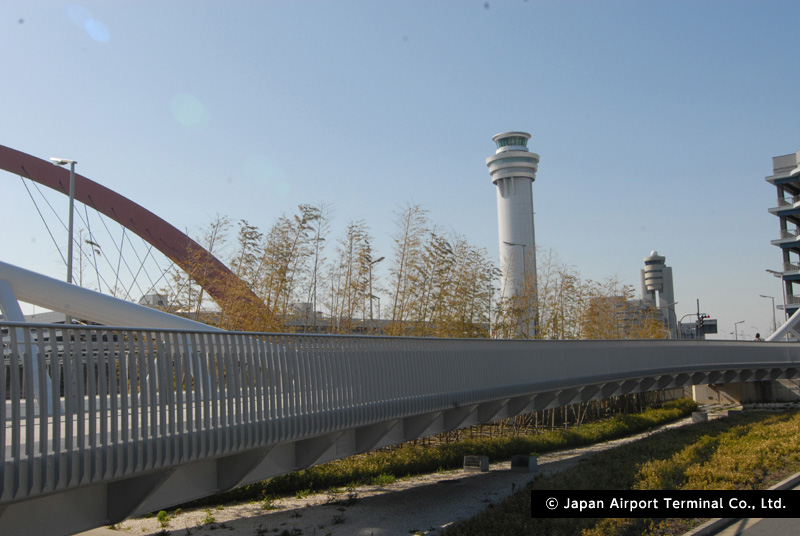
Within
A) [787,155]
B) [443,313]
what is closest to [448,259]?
[443,313]

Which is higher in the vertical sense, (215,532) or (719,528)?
(719,528)

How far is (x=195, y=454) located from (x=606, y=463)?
1084cm

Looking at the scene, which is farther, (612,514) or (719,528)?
(612,514)

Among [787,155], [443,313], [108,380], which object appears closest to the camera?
[108,380]

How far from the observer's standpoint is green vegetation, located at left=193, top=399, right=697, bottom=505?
15602 mm

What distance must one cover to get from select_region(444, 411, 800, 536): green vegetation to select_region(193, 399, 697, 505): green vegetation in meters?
4.61

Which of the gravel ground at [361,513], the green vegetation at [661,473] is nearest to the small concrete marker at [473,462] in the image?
the gravel ground at [361,513]

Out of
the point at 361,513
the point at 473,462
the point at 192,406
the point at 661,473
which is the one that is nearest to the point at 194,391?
the point at 192,406

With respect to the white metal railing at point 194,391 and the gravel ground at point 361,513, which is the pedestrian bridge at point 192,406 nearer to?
the white metal railing at point 194,391

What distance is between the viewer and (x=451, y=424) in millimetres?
13477

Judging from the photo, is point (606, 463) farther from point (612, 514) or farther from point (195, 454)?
point (195, 454)

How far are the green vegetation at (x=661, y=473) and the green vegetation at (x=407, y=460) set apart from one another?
461cm

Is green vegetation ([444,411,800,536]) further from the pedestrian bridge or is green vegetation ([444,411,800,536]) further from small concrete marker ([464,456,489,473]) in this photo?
small concrete marker ([464,456,489,473])

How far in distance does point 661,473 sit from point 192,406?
28.8 feet
